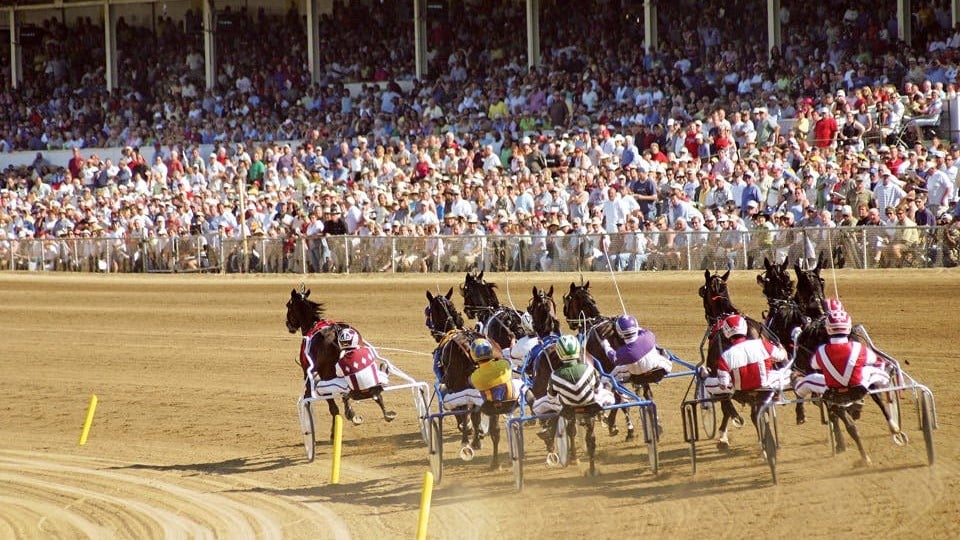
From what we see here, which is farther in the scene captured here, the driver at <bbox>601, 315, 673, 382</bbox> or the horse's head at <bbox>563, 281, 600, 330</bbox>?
the horse's head at <bbox>563, 281, 600, 330</bbox>

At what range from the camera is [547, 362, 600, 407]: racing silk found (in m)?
9.88

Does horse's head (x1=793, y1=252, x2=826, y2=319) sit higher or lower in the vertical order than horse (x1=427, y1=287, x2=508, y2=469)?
higher

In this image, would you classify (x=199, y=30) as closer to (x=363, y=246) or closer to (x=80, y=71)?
(x=80, y=71)

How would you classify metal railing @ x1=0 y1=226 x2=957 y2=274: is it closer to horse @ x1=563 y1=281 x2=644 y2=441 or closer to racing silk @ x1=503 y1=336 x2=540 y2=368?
horse @ x1=563 y1=281 x2=644 y2=441

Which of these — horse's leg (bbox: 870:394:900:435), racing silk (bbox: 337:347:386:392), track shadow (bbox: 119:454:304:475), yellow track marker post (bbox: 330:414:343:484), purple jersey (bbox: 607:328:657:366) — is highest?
purple jersey (bbox: 607:328:657:366)

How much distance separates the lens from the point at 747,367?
10375mm

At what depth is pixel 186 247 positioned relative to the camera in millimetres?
27422

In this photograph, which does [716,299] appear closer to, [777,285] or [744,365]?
[777,285]

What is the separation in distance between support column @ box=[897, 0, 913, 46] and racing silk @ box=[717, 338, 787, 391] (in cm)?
1763

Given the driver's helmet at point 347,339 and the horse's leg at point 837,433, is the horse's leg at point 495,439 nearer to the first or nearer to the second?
the driver's helmet at point 347,339

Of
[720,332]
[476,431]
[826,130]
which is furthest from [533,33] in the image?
[720,332]

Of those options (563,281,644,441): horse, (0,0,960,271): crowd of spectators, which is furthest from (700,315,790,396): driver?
(0,0,960,271): crowd of spectators

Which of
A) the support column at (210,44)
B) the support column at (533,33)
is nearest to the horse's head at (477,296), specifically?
the support column at (533,33)

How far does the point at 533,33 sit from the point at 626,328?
2164cm
